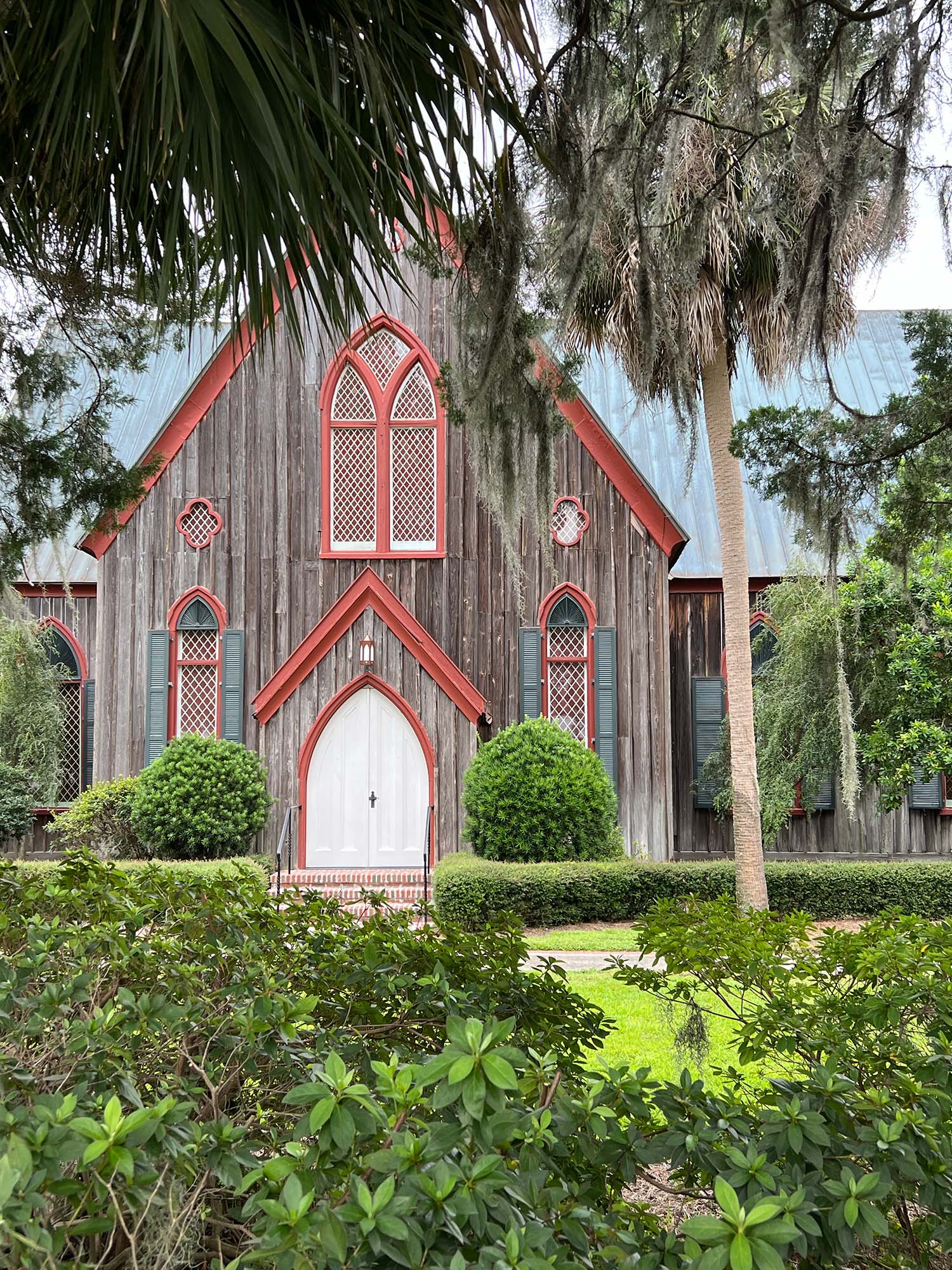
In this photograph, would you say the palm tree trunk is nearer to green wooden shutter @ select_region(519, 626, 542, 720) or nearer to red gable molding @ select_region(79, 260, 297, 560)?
green wooden shutter @ select_region(519, 626, 542, 720)

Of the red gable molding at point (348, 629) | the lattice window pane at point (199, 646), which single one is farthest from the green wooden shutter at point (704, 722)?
the lattice window pane at point (199, 646)

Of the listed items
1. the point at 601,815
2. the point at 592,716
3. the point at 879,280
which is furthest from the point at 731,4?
the point at 592,716

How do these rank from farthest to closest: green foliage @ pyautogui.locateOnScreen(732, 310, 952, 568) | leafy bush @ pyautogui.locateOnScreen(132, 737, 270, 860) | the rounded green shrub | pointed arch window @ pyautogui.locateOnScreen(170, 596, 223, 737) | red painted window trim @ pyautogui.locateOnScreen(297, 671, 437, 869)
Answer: pointed arch window @ pyautogui.locateOnScreen(170, 596, 223, 737), red painted window trim @ pyautogui.locateOnScreen(297, 671, 437, 869), leafy bush @ pyautogui.locateOnScreen(132, 737, 270, 860), the rounded green shrub, green foliage @ pyautogui.locateOnScreen(732, 310, 952, 568)

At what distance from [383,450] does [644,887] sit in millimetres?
7596

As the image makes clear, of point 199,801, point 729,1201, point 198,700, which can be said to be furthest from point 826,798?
point 729,1201

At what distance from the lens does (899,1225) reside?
2.74 meters

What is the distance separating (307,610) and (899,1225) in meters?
13.2

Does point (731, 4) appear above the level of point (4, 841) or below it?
above

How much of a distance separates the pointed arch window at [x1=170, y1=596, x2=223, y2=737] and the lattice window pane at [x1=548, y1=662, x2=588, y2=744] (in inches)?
202

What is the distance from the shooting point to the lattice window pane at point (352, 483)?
15.4 m

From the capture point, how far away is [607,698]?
48.9 feet

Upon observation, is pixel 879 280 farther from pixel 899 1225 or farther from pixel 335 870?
pixel 335 870

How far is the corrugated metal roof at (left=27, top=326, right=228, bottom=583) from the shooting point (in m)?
17.7

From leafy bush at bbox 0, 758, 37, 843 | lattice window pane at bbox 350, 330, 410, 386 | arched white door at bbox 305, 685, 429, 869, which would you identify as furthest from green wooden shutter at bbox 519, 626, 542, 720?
leafy bush at bbox 0, 758, 37, 843
